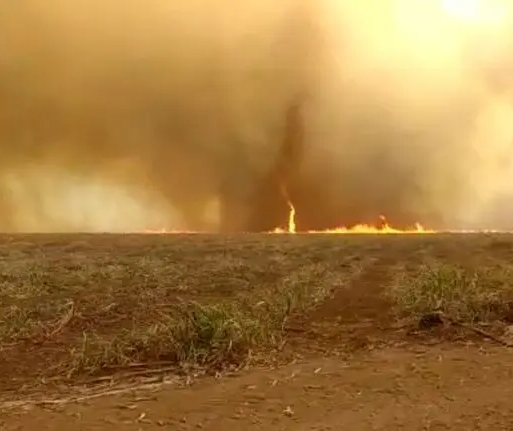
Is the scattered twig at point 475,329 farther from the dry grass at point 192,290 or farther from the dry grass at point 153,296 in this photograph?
the dry grass at point 153,296

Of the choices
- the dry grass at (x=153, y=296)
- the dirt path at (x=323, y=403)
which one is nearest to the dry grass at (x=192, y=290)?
the dry grass at (x=153, y=296)

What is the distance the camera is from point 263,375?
6980mm

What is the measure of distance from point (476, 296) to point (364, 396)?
12.3ft

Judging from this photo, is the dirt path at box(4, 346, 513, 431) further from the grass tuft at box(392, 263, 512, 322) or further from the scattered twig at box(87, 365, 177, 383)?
the grass tuft at box(392, 263, 512, 322)

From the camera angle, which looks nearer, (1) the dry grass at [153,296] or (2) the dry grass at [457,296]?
(1) the dry grass at [153,296]

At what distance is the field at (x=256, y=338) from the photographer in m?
6.04

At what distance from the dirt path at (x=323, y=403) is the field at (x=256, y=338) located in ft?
0.06

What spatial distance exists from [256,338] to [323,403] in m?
1.96

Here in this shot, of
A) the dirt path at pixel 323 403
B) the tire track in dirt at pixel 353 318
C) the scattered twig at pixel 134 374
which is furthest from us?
the tire track in dirt at pixel 353 318

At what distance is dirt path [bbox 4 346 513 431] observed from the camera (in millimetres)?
5746

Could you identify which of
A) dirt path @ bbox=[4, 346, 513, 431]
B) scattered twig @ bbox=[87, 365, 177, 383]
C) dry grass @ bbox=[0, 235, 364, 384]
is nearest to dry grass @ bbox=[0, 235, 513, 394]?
dry grass @ bbox=[0, 235, 364, 384]

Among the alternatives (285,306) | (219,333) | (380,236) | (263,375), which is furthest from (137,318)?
(380,236)

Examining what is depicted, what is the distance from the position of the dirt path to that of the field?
0.06 ft

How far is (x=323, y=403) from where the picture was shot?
616cm
